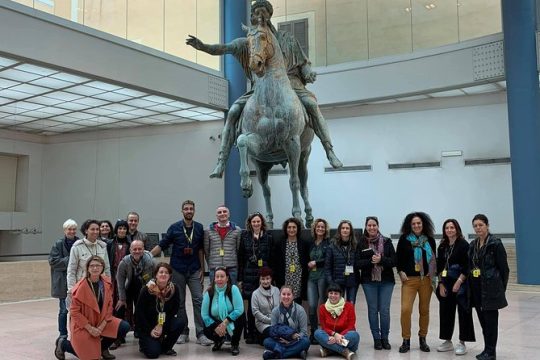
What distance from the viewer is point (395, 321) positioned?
27.0ft

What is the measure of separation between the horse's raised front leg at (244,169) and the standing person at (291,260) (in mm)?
929

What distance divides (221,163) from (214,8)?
1104cm

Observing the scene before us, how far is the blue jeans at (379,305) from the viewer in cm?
609

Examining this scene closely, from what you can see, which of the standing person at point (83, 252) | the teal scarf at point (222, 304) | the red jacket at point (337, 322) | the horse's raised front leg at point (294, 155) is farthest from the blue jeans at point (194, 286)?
the horse's raised front leg at point (294, 155)

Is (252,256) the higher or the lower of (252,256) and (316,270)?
the higher

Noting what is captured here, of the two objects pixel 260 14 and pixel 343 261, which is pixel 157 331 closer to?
pixel 343 261

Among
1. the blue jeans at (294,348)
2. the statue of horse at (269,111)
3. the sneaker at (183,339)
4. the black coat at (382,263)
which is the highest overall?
the statue of horse at (269,111)

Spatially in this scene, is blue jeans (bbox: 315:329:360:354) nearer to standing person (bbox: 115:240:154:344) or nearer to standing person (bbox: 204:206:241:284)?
standing person (bbox: 204:206:241:284)

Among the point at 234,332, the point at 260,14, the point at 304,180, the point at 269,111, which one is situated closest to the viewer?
the point at 234,332

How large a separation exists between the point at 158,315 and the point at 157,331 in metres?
0.17

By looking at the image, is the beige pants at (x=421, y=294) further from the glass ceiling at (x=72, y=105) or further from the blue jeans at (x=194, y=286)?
the glass ceiling at (x=72, y=105)

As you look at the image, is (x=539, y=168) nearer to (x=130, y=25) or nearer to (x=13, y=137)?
(x=130, y=25)

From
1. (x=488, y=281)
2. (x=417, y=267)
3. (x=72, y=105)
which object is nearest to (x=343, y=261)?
(x=417, y=267)

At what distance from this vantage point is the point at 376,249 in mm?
6145
